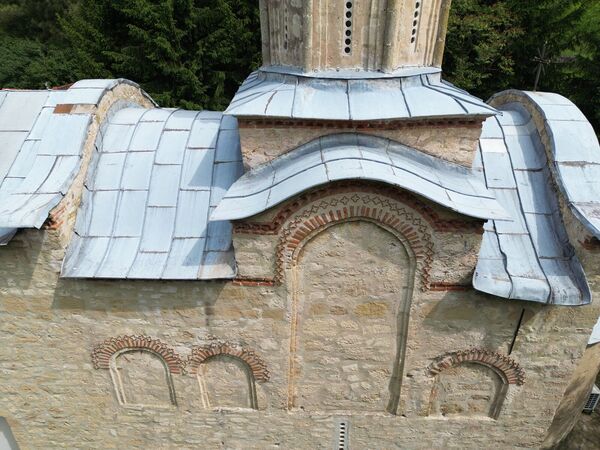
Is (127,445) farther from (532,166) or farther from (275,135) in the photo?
(532,166)

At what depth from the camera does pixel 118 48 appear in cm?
1683

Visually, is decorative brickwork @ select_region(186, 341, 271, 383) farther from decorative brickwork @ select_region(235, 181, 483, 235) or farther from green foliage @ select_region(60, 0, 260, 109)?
green foliage @ select_region(60, 0, 260, 109)

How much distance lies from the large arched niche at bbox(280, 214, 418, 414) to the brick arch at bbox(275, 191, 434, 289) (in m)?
0.01

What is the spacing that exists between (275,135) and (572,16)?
664 inches

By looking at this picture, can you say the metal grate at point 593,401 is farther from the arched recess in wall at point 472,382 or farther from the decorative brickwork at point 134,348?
the decorative brickwork at point 134,348

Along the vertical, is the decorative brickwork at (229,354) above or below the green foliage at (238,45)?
below

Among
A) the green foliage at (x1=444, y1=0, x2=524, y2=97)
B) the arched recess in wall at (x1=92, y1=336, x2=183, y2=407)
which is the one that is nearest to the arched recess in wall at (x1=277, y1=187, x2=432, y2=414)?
the arched recess in wall at (x1=92, y1=336, x2=183, y2=407)

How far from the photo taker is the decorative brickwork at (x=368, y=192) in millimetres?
4227

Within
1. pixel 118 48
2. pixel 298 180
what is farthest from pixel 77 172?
pixel 118 48

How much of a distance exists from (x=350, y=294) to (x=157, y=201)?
8.74ft

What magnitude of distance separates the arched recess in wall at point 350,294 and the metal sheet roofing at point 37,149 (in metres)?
2.66

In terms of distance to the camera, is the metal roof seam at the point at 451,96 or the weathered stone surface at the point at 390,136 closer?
the metal roof seam at the point at 451,96

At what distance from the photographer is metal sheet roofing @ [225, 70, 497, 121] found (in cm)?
451

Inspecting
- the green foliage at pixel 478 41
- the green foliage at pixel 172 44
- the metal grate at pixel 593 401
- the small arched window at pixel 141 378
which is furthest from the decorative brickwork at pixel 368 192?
the green foliage at pixel 478 41
